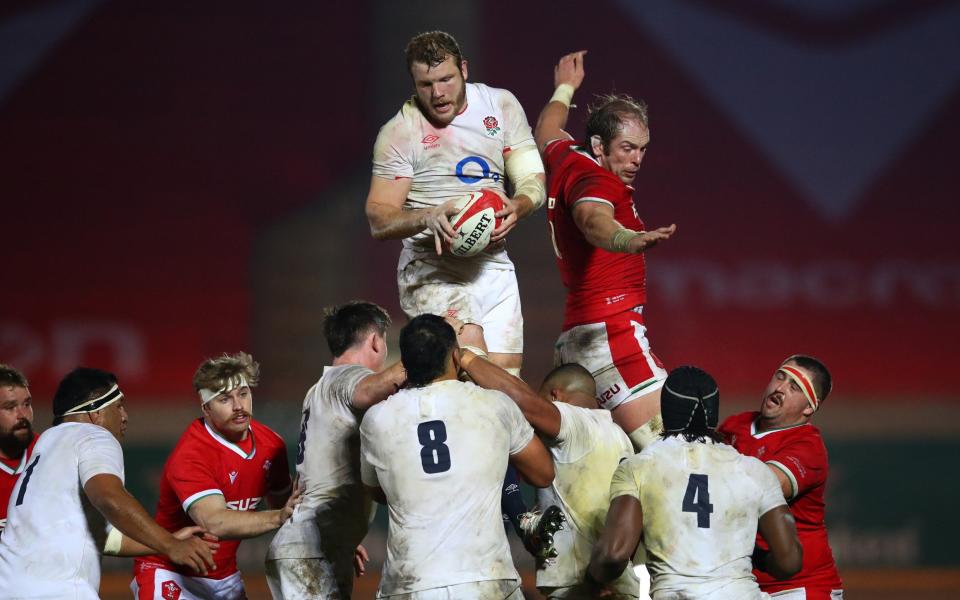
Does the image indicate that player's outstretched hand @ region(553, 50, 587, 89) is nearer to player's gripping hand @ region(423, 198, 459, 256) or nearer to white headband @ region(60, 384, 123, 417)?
player's gripping hand @ region(423, 198, 459, 256)

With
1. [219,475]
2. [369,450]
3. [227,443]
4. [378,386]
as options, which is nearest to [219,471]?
[219,475]

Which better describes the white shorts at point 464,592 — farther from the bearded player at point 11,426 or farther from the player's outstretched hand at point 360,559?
the bearded player at point 11,426

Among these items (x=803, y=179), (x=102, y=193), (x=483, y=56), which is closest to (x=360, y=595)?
(x=102, y=193)

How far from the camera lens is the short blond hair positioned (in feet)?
21.0

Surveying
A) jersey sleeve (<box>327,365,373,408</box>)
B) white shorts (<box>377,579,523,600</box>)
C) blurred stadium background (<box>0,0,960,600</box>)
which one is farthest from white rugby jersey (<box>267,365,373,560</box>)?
blurred stadium background (<box>0,0,960,600</box>)

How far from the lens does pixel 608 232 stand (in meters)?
5.75

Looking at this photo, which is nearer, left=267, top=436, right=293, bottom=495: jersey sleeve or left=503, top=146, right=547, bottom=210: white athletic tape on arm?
left=503, top=146, right=547, bottom=210: white athletic tape on arm

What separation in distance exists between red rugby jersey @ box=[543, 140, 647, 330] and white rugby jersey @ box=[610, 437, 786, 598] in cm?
150

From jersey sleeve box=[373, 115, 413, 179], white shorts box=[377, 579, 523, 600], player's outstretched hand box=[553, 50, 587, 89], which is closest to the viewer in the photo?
white shorts box=[377, 579, 523, 600]

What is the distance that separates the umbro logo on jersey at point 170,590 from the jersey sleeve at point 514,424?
241cm

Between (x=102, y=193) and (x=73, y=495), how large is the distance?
732cm

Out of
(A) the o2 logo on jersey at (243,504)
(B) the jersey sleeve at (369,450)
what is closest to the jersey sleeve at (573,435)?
(B) the jersey sleeve at (369,450)

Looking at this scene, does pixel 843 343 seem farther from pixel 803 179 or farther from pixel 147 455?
pixel 147 455

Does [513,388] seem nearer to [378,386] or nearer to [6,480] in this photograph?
[378,386]
